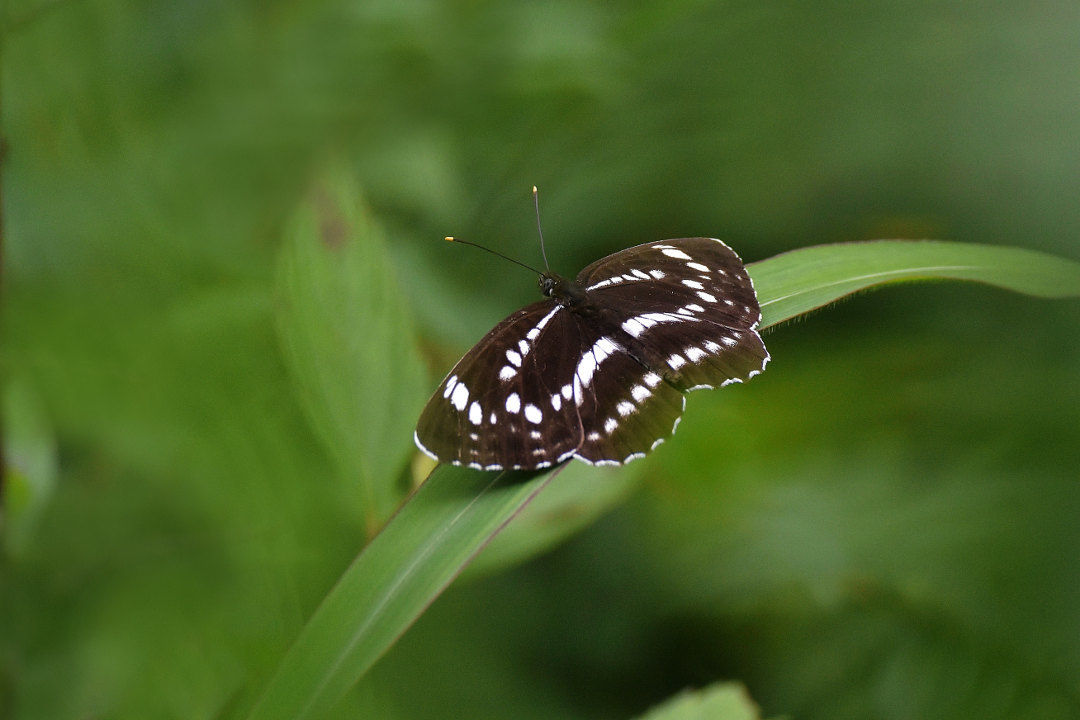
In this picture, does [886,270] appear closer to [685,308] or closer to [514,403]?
[685,308]

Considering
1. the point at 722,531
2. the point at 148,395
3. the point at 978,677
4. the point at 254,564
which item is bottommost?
the point at 978,677

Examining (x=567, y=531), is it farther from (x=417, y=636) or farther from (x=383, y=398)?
(x=417, y=636)

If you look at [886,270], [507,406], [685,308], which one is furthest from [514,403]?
[886,270]

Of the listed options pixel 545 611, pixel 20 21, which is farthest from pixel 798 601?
pixel 20 21

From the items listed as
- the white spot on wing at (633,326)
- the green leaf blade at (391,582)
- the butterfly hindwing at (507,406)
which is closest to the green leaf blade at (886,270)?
the white spot on wing at (633,326)

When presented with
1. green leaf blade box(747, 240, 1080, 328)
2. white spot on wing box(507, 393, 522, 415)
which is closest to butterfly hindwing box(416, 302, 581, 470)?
white spot on wing box(507, 393, 522, 415)

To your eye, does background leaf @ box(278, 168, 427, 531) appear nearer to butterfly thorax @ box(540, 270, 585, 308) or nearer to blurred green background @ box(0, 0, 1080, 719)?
blurred green background @ box(0, 0, 1080, 719)
